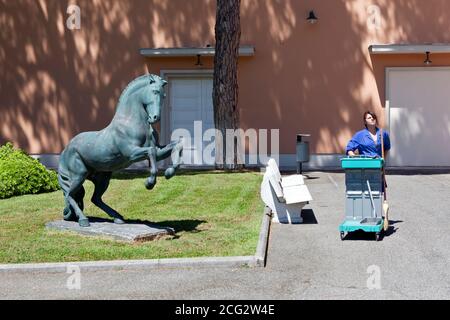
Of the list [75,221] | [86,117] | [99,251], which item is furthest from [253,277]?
[86,117]

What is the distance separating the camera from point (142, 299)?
6938mm

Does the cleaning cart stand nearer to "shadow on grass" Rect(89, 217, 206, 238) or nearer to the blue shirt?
the blue shirt

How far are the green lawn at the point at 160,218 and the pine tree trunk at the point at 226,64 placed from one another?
1.77 meters

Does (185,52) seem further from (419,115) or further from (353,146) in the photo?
(353,146)

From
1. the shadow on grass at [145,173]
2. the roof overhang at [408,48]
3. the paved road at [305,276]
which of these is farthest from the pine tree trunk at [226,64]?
the paved road at [305,276]

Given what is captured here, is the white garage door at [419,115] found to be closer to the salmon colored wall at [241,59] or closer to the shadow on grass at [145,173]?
the salmon colored wall at [241,59]

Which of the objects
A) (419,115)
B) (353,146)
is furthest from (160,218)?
(419,115)

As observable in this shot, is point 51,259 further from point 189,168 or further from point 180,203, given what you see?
point 189,168

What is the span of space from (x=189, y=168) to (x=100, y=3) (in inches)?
200

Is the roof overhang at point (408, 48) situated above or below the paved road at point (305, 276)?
above

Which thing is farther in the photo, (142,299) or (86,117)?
(86,117)

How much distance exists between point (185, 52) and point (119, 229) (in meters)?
11.1

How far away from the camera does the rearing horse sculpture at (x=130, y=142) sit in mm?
9125

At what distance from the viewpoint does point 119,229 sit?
9.72m
